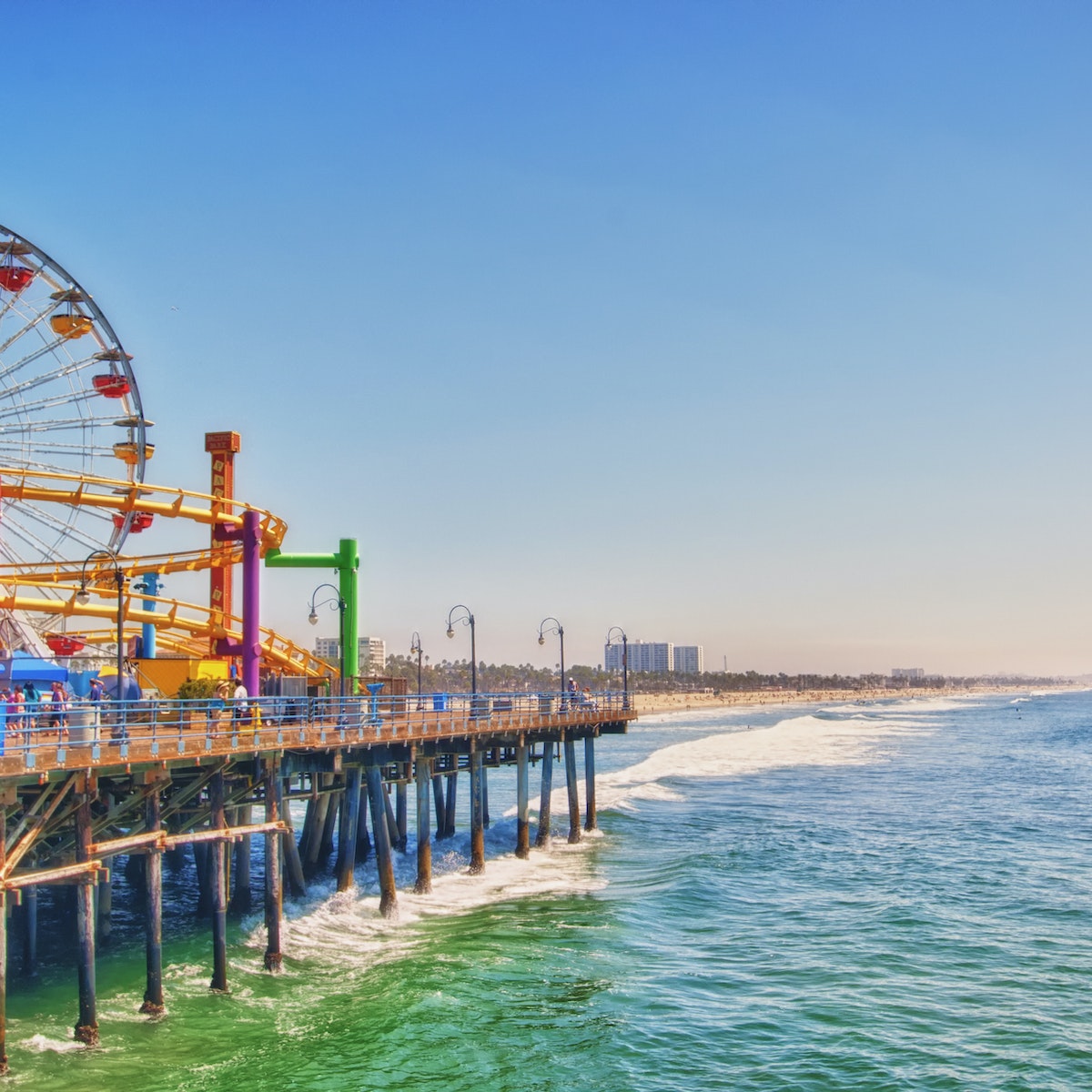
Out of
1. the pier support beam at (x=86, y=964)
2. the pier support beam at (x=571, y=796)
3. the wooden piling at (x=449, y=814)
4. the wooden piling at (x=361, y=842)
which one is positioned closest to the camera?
the pier support beam at (x=86, y=964)

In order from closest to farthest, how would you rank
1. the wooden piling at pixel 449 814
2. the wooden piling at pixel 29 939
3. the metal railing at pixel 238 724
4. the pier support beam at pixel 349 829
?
the metal railing at pixel 238 724, the wooden piling at pixel 29 939, the pier support beam at pixel 349 829, the wooden piling at pixel 449 814

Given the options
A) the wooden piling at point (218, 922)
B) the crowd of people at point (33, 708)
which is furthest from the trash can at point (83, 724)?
the wooden piling at point (218, 922)

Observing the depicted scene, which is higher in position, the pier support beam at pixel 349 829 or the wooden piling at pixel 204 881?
the pier support beam at pixel 349 829

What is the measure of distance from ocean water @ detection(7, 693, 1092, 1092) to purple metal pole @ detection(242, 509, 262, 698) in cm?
667

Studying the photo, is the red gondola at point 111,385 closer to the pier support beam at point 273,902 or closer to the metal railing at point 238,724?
the metal railing at point 238,724

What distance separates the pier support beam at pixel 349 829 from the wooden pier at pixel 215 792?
2.1 inches

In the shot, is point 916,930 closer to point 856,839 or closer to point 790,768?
point 856,839

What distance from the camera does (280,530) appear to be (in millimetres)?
39938

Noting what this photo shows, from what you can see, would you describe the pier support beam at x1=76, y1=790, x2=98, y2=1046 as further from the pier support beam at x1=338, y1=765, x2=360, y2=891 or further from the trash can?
the pier support beam at x1=338, y1=765, x2=360, y2=891

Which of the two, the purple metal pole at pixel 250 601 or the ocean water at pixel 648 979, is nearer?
the ocean water at pixel 648 979

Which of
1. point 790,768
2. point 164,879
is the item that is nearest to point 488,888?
point 164,879

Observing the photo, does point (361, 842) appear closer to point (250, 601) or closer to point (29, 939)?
point (250, 601)

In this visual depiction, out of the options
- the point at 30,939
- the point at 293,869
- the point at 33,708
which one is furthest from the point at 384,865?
the point at 33,708

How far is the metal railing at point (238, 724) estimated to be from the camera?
19219 millimetres
